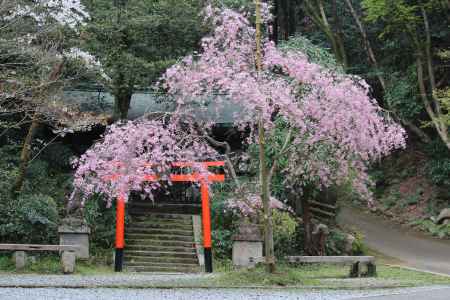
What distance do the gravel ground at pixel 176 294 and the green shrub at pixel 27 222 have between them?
5.27 metres

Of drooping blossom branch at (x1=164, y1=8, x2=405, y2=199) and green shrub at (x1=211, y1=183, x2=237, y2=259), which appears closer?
drooping blossom branch at (x1=164, y1=8, x2=405, y2=199)

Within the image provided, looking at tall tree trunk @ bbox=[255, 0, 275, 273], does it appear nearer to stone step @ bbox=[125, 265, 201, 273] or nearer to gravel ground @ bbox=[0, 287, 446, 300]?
gravel ground @ bbox=[0, 287, 446, 300]

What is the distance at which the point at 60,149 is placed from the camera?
19.4 m

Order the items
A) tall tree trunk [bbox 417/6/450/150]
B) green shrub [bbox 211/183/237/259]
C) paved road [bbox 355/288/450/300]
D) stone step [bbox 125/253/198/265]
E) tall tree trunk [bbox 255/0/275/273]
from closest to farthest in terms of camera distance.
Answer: paved road [bbox 355/288/450/300]
tall tree trunk [bbox 255/0/275/273]
stone step [bbox 125/253/198/265]
green shrub [bbox 211/183/237/259]
tall tree trunk [bbox 417/6/450/150]

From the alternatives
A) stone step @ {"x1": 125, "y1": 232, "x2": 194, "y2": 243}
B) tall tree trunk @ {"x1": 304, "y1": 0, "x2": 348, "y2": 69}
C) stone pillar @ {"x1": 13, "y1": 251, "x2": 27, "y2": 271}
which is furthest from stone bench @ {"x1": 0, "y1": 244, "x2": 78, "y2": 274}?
tall tree trunk @ {"x1": 304, "y1": 0, "x2": 348, "y2": 69}

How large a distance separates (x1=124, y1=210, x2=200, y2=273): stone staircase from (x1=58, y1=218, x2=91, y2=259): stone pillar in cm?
103

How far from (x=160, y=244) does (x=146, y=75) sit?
4.37m

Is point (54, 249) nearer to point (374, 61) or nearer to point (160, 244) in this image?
point (160, 244)

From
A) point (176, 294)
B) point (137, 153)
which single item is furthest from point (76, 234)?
point (176, 294)

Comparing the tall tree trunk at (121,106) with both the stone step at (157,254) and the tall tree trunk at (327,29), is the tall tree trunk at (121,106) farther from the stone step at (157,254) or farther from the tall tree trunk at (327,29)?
the tall tree trunk at (327,29)

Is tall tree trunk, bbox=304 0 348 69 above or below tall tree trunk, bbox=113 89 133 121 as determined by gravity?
above


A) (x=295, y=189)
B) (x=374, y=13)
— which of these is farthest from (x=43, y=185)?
(x=374, y=13)

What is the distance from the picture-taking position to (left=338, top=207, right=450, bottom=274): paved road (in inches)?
640

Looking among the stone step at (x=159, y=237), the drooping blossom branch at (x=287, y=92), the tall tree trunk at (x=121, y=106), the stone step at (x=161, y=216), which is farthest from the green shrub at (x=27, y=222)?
the drooping blossom branch at (x=287, y=92)
